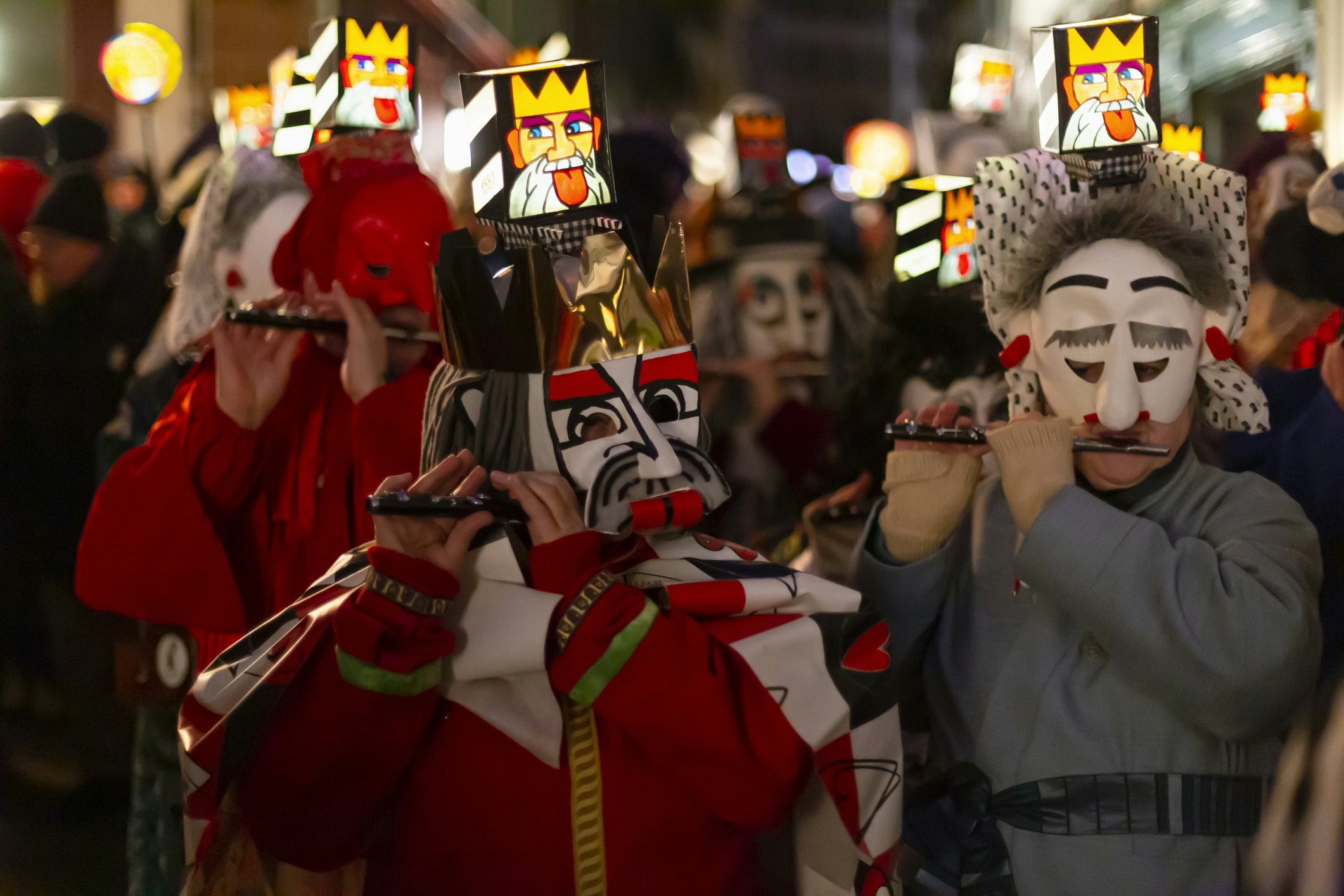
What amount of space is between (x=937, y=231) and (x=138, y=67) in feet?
16.8

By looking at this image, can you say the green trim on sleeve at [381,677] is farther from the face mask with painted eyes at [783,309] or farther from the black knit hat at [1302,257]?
the face mask with painted eyes at [783,309]

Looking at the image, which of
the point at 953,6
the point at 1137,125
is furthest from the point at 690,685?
the point at 953,6

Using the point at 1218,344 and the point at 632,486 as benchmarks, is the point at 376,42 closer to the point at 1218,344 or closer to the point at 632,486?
the point at 632,486

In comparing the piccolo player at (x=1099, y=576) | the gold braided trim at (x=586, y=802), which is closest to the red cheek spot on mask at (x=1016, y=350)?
the piccolo player at (x=1099, y=576)

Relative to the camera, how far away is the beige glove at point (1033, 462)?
1.91 m

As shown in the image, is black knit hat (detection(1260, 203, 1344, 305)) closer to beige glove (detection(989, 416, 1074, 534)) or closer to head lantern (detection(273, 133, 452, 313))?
beige glove (detection(989, 416, 1074, 534))

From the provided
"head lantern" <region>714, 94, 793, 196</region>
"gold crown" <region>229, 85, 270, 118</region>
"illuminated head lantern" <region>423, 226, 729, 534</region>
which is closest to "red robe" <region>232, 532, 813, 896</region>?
"illuminated head lantern" <region>423, 226, 729, 534</region>

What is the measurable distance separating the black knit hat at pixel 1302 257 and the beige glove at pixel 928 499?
90 cm

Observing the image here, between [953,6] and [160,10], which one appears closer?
[160,10]

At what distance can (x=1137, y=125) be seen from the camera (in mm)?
2094

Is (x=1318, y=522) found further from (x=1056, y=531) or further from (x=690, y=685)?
(x=690, y=685)

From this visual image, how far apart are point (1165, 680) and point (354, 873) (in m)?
1.16

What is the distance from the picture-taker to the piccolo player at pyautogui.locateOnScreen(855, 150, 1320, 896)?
179 centimetres

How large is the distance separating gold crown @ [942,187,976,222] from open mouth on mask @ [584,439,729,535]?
144cm
